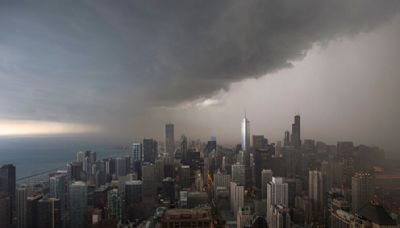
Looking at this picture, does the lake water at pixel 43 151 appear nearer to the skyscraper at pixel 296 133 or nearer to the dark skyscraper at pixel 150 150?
the dark skyscraper at pixel 150 150

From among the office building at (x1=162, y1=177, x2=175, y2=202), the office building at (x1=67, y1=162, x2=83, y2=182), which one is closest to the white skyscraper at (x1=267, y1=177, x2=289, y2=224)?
the office building at (x1=162, y1=177, x2=175, y2=202)

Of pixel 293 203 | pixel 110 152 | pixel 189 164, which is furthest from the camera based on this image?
pixel 189 164

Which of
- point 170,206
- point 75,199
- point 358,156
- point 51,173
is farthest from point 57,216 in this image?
point 358,156

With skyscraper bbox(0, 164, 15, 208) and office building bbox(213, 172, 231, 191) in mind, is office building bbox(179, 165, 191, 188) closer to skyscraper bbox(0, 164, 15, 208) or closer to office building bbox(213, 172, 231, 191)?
office building bbox(213, 172, 231, 191)

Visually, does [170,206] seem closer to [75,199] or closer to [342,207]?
[75,199]

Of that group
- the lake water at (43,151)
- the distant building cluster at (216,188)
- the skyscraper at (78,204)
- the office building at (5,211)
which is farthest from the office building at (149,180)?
the office building at (5,211)

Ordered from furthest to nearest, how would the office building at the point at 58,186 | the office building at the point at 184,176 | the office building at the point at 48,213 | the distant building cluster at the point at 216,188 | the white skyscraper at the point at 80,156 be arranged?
the office building at the point at 184,176 < the white skyscraper at the point at 80,156 < the office building at the point at 58,186 < the office building at the point at 48,213 < the distant building cluster at the point at 216,188
